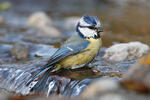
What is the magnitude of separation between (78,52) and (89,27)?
0.39 meters

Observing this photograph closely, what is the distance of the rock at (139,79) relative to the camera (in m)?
2.14

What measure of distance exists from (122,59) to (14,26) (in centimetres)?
426

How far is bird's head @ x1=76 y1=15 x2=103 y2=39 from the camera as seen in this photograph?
4.27 meters

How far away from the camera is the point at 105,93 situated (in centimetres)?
204

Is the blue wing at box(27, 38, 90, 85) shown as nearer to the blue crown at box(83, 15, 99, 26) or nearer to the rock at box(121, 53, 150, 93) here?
the blue crown at box(83, 15, 99, 26)

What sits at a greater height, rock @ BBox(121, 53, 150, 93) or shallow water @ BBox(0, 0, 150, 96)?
shallow water @ BBox(0, 0, 150, 96)

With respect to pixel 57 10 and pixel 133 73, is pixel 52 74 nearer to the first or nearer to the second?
pixel 133 73

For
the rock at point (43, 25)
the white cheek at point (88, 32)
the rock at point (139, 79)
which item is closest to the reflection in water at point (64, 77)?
the white cheek at point (88, 32)

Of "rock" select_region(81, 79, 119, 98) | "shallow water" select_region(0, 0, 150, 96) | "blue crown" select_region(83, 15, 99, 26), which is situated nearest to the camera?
"rock" select_region(81, 79, 119, 98)

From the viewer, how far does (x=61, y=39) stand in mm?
6926

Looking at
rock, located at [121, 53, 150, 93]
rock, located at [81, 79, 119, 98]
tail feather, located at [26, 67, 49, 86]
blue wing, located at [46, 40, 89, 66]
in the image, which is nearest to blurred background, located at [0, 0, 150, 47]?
blue wing, located at [46, 40, 89, 66]

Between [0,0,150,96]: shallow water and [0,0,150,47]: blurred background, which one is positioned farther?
[0,0,150,47]: blurred background

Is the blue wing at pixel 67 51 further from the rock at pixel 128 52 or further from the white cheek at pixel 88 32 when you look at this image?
the rock at pixel 128 52

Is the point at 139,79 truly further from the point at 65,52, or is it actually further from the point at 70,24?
the point at 70,24
